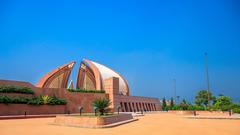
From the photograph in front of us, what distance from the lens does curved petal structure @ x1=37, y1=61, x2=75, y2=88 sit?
104 ft

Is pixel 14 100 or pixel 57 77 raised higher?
pixel 57 77

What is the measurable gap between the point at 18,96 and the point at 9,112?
169 centimetres

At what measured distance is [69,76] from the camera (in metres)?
34.2

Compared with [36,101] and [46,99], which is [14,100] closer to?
[36,101]

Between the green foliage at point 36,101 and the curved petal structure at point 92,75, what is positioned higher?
the curved petal structure at point 92,75

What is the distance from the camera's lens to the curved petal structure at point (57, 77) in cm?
3155

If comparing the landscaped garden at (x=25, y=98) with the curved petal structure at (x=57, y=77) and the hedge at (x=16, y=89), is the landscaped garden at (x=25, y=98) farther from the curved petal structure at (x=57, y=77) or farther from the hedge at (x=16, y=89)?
the curved petal structure at (x=57, y=77)

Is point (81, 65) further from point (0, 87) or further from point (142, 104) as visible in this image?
point (0, 87)

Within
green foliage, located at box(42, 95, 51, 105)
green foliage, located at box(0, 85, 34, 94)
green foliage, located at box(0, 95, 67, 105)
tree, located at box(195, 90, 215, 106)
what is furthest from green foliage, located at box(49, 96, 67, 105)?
tree, located at box(195, 90, 215, 106)

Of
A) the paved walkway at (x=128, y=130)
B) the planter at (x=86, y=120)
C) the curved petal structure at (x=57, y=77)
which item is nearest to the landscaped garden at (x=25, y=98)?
the curved petal structure at (x=57, y=77)

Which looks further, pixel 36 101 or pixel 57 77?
pixel 57 77

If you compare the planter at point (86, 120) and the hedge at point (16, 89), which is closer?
the planter at point (86, 120)

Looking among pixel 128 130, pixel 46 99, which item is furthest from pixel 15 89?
pixel 128 130

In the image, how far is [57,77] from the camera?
1292 inches
